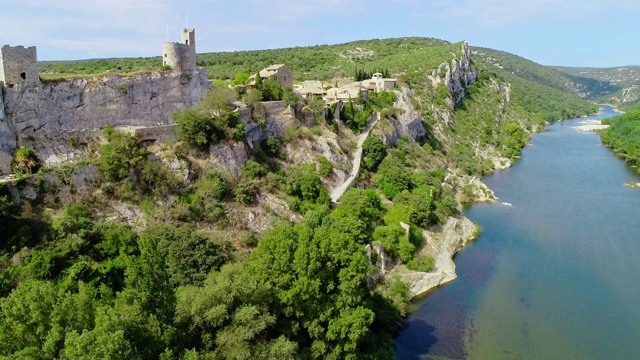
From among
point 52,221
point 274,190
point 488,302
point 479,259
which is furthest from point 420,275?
point 52,221

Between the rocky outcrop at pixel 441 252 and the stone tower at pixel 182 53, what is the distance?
2041cm

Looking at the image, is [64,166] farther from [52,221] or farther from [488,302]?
[488,302]

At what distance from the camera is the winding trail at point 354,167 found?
37062 mm

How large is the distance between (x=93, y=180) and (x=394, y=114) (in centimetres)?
3482

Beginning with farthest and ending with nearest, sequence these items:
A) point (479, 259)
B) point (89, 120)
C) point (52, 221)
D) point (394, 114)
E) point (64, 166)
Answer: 1. point (394, 114)
2. point (479, 259)
3. point (89, 120)
4. point (64, 166)
5. point (52, 221)

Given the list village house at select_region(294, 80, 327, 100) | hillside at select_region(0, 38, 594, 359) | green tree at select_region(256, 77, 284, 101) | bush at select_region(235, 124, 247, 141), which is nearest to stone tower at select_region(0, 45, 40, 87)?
hillside at select_region(0, 38, 594, 359)

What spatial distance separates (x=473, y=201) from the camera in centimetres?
4888

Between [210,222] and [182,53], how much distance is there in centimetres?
1266

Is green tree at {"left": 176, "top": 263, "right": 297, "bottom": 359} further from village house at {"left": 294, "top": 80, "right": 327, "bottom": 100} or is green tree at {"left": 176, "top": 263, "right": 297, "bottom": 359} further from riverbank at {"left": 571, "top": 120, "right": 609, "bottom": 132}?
riverbank at {"left": 571, "top": 120, "right": 609, "bottom": 132}

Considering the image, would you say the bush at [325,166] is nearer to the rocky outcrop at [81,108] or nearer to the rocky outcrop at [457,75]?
the rocky outcrop at [81,108]

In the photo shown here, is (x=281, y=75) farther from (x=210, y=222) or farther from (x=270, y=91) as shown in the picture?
(x=210, y=222)

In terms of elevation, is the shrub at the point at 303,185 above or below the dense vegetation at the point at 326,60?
below

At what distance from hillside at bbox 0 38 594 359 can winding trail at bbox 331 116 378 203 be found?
0.79ft

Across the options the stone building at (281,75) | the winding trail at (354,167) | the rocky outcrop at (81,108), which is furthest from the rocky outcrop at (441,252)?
the rocky outcrop at (81,108)
